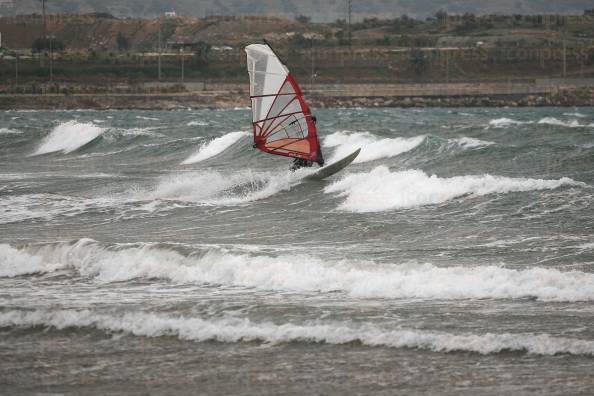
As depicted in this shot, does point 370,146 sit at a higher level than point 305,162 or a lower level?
lower

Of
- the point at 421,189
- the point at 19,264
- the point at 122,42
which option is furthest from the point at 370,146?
the point at 122,42

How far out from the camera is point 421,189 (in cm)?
2086

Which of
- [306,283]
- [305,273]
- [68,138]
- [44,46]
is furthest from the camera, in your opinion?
[44,46]

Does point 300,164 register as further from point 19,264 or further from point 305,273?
point 305,273

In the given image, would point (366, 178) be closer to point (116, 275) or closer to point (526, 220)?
point (526, 220)

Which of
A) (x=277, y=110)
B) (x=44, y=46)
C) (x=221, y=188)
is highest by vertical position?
(x=44, y=46)

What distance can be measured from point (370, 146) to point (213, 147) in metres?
6.33

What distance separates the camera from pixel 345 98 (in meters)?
97.2

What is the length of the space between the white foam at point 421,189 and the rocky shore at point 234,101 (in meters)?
68.6

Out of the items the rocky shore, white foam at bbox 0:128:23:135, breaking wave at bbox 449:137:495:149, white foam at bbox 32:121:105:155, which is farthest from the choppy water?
the rocky shore

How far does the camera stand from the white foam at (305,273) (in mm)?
12289

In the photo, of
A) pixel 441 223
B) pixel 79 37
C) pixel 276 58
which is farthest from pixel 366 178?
pixel 79 37

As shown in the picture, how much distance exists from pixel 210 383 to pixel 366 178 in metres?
13.6

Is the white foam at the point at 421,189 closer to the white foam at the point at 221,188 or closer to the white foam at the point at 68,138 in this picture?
the white foam at the point at 221,188
